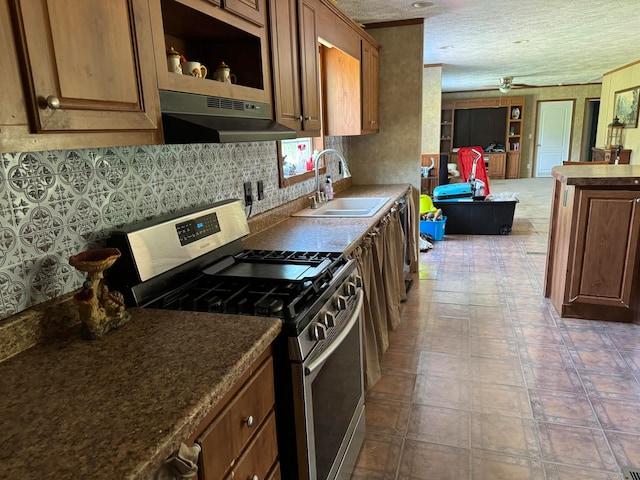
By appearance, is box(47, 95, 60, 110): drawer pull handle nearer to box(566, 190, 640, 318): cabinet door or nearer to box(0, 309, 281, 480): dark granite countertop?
box(0, 309, 281, 480): dark granite countertop

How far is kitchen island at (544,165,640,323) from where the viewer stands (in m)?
3.03

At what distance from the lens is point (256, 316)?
52.6 inches

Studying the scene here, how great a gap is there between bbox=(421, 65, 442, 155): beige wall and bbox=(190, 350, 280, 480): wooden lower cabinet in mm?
6596

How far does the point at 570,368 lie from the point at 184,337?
2428 mm

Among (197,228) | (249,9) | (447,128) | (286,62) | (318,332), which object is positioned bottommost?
(318,332)

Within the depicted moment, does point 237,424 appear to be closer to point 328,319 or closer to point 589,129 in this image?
point 328,319

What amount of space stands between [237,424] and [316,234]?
138 centimetres

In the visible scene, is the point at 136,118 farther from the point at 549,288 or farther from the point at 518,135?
the point at 518,135

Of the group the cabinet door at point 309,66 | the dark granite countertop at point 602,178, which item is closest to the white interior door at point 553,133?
the dark granite countertop at point 602,178

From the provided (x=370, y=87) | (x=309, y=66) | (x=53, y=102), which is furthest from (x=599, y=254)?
(x=53, y=102)

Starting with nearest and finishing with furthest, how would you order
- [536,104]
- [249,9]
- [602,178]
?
[249,9], [602,178], [536,104]

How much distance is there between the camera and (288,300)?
1.45m

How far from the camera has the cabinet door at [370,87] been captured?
3631 mm

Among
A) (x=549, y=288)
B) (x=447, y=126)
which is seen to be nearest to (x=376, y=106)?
(x=549, y=288)
